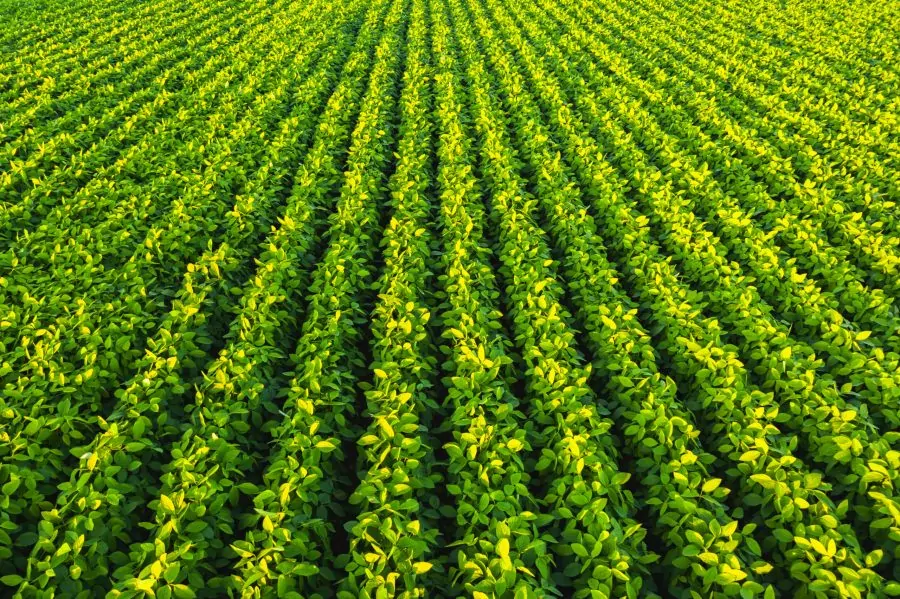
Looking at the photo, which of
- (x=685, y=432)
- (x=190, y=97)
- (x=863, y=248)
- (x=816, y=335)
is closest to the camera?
(x=685, y=432)

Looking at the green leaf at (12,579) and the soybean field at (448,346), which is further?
the soybean field at (448,346)

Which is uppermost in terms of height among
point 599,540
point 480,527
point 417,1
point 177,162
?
point 417,1

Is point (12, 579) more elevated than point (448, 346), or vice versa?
point (12, 579)

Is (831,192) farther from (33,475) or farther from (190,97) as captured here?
(190,97)

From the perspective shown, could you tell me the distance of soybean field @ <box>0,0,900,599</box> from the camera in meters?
3.08

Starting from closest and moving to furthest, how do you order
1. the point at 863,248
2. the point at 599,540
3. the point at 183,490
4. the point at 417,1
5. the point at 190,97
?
the point at 599,540 → the point at 183,490 → the point at 863,248 → the point at 190,97 → the point at 417,1

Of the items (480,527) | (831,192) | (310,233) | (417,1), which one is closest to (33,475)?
(480,527)

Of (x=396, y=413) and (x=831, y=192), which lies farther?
(x=831, y=192)

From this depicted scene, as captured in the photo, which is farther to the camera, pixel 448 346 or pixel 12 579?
pixel 448 346

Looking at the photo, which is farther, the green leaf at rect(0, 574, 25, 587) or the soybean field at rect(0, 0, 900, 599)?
the soybean field at rect(0, 0, 900, 599)

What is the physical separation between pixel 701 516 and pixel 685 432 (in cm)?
62

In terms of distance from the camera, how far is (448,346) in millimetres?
4723

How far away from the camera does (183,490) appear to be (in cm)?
319

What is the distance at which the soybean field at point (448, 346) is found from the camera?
10.1 ft
